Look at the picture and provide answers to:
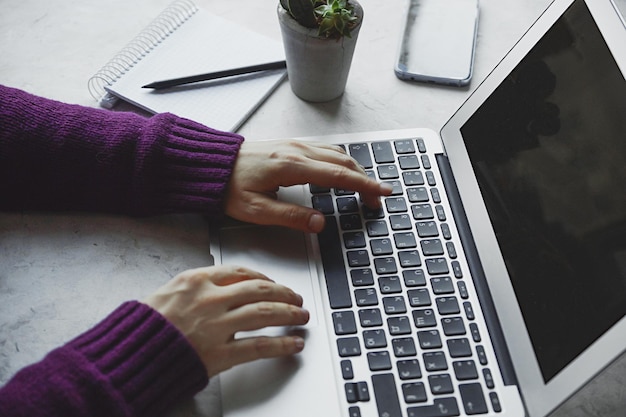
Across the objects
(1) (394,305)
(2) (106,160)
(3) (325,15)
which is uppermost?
(3) (325,15)

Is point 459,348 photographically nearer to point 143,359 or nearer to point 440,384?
point 440,384

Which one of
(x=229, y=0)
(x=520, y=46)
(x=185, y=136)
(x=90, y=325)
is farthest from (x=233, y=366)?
(x=229, y=0)

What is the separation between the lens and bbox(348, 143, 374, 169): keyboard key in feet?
2.42

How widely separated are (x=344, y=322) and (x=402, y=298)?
62 millimetres

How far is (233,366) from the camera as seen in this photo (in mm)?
582

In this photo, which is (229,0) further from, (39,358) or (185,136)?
(39,358)

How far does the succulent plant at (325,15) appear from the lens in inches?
27.6

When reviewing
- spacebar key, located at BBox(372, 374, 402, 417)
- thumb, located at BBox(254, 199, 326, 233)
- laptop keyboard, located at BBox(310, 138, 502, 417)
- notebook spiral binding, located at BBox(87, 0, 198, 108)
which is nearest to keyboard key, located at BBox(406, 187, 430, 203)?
laptop keyboard, located at BBox(310, 138, 502, 417)

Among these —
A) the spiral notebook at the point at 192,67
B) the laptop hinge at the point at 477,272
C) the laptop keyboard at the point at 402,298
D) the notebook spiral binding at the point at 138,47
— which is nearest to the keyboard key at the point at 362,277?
the laptop keyboard at the point at 402,298

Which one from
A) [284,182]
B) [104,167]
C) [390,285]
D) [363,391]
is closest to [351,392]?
[363,391]

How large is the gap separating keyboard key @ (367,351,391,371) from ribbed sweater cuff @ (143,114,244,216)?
218mm

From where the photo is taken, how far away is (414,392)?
569 millimetres

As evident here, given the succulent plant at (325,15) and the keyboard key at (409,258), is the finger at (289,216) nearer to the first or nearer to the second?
the keyboard key at (409,258)

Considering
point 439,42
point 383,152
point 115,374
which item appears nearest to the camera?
point 115,374
